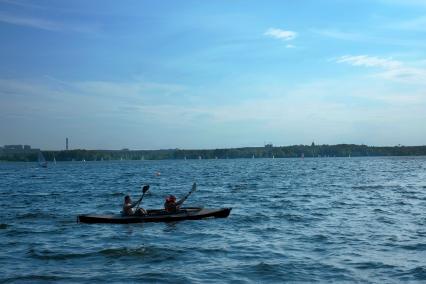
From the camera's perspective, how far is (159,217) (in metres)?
28.0

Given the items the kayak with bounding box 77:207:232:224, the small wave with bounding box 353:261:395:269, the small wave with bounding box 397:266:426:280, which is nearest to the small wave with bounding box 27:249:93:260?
the kayak with bounding box 77:207:232:224

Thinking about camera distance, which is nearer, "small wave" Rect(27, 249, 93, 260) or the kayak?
"small wave" Rect(27, 249, 93, 260)

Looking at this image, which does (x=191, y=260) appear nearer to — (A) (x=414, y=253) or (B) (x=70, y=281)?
(B) (x=70, y=281)

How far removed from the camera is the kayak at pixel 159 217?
2773 centimetres

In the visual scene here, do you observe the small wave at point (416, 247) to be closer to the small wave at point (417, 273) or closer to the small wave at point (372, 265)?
the small wave at point (372, 265)

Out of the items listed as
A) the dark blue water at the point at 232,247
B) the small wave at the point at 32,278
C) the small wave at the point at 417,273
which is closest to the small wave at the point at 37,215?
the dark blue water at the point at 232,247

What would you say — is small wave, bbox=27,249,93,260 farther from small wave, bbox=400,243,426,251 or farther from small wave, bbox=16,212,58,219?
small wave, bbox=16,212,58,219

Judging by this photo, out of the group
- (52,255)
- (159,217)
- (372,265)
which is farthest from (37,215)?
(372,265)

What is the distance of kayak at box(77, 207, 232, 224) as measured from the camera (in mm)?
27734

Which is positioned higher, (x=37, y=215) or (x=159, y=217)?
(x=159, y=217)

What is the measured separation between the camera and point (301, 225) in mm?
26625

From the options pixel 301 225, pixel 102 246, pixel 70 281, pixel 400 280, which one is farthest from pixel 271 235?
pixel 70 281

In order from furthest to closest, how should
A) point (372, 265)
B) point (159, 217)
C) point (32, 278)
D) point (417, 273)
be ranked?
point (159, 217) < point (372, 265) < point (32, 278) < point (417, 273)

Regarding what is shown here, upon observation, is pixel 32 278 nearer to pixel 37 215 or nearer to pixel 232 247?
pixel 232 247
